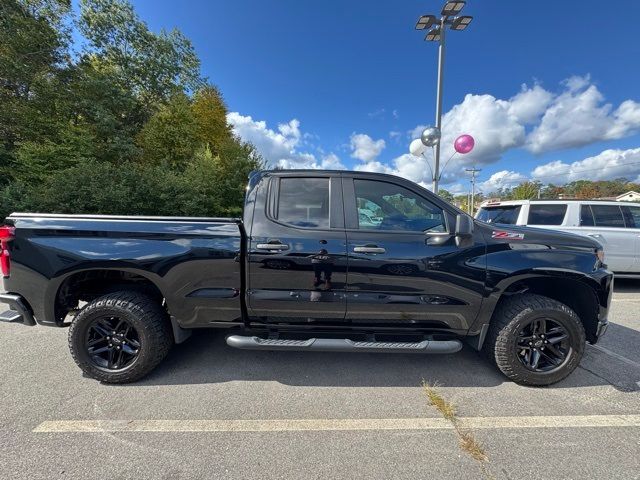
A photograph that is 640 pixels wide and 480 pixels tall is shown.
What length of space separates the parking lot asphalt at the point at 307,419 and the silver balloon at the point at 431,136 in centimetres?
633

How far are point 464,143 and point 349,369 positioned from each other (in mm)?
7758

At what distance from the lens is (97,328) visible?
2578mm

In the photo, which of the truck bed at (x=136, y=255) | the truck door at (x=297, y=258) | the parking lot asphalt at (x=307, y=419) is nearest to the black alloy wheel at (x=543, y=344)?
the parking lot asphalt at (x=307, y=419)

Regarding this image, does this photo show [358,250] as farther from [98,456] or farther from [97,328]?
[97,328]

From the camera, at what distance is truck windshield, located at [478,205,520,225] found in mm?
5758

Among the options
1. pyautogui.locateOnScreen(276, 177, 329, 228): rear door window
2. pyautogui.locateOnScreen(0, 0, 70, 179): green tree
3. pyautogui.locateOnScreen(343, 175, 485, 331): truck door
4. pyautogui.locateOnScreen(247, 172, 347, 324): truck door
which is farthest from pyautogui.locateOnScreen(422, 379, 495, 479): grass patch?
pyautogui.locateOnScreen(0, 0, 70, 179): green tree

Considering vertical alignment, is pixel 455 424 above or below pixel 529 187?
below

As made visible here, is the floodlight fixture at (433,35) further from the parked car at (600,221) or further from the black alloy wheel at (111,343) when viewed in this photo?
the black alloy wheel at (111,343)

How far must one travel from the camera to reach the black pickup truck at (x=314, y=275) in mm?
2480

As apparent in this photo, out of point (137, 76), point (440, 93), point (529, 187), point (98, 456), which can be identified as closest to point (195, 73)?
point (137, 76)

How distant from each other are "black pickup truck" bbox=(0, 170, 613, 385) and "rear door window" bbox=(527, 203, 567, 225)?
11.4 ft

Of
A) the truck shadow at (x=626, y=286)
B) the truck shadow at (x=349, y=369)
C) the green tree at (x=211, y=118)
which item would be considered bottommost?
the truck shadow at (x=349, y=369)

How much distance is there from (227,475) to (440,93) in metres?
9.11

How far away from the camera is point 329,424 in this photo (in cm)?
211
